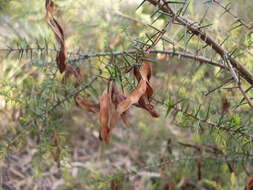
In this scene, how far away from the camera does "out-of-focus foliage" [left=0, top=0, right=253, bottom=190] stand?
81 cm

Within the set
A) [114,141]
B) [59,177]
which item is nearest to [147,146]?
[114,141]

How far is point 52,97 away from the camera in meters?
0.96

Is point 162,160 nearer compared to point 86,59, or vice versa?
point 86,59

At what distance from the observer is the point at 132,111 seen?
7.47 ft

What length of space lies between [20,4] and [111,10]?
1.49 ft

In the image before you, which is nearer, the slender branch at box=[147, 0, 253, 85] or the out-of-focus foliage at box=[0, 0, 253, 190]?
the slender branch at box=[147, 0, 253, 85]

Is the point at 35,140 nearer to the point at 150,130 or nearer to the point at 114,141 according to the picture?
the point at 114,141

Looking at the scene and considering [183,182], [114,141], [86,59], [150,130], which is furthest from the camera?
[114,141]

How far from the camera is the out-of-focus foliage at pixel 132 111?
806 mm

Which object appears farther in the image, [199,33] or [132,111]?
[132,111]

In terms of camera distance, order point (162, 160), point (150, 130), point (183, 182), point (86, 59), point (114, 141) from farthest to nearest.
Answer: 1. point (114, 141)
2. point (150, 130)
3. point (183, 182)
4. point (162, 160)
5. point (86, 59)

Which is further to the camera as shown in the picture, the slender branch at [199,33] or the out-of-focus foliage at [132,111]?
the out-of-focus foliage at [132,111]

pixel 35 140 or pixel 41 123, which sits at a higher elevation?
pixel 41 123

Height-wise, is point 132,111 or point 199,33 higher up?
point 199,33
